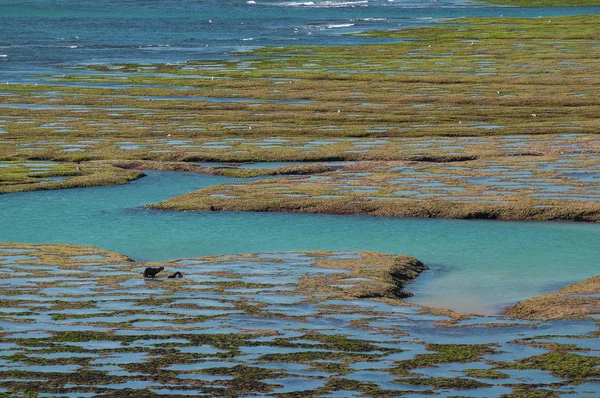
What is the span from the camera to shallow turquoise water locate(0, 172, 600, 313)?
23906 millimetres

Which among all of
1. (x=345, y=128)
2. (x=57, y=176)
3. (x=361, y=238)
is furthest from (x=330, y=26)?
(x=361, y=238)

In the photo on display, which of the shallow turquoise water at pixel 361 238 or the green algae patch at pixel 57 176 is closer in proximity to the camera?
the shallow turquoise water at pixel 361 238

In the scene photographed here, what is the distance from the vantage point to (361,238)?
94.3ft

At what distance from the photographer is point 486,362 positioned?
17.5 meters

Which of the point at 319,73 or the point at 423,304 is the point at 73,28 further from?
the point at 423,304

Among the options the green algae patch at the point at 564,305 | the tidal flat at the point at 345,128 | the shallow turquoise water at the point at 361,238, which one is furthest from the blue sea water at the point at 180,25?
the green algae patch at the point at 564,305

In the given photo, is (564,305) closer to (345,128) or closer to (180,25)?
(345,128)

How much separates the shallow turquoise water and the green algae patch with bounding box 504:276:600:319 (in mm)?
629

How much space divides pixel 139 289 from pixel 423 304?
5.81m

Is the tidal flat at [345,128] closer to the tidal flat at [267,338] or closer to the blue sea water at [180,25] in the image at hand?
the tidal flat at [267,338]

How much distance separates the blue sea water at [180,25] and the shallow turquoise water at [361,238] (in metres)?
41.7

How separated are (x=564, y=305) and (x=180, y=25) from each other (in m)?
108

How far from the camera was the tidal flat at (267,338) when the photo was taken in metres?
16.5

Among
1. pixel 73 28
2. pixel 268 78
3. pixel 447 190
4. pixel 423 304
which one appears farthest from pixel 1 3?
pixel 423 304
